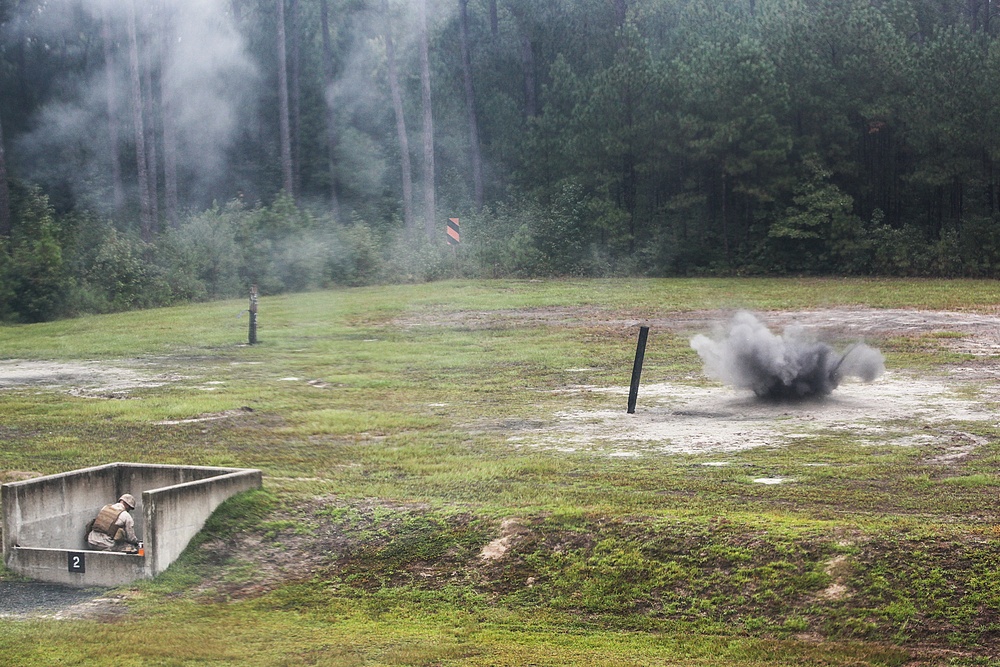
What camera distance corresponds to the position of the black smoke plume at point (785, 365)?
13.3 meters

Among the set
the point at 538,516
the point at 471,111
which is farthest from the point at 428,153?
the point at 538,516

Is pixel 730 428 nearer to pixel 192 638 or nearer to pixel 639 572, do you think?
pixel 639 572

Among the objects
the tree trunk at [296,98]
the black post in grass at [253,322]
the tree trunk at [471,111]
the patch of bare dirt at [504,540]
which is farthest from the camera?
the tree trunk at [296,98]

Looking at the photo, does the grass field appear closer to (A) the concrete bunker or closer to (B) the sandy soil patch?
(B) the sandy soil patch

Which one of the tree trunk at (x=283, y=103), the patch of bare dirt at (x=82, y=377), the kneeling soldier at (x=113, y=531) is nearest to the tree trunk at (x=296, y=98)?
the tree trunk at (x=283, y=103)

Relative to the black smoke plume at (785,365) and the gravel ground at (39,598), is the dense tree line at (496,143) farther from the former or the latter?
the gravel ground at (39,598)

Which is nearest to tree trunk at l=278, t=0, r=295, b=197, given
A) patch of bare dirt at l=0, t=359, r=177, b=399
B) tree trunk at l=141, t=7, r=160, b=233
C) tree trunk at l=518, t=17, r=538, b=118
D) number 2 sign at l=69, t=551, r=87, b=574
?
tree trunk at l=141, t=7, r=160, b=233

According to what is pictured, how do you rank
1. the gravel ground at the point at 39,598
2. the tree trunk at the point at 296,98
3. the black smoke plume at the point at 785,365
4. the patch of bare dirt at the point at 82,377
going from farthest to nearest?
the tree trunk at the point at 296,98
the patch of bare dirt at the point at 82,377
the black smoke plume at the point at 785,365
the gravel ground at the point at 39,598

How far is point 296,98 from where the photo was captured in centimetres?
4525

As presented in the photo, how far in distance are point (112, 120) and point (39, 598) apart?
35680 millimetres

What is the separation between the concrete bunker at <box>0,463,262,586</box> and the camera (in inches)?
324

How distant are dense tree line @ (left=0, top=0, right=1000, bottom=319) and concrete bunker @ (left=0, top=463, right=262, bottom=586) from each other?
19.0 m

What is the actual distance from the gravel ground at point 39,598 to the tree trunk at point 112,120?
106 ft

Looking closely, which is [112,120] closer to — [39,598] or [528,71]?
[528,71]
